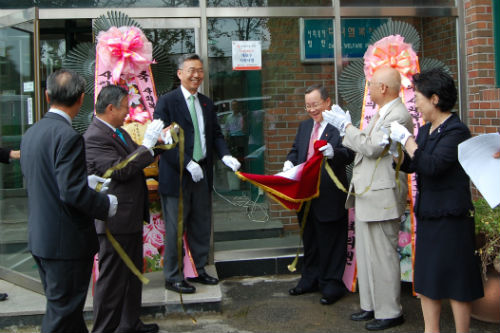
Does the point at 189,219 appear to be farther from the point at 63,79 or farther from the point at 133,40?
the point at 63,79

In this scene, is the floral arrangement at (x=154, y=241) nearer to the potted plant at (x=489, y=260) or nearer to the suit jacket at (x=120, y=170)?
the suit jacket at (x=120, y=170)

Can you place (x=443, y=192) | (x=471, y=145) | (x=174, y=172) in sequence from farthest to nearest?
(x=174, y=172) → (x=443, y=192) → (x=471, y=145)

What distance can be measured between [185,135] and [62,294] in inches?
79.2

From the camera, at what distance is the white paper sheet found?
2.95 meters

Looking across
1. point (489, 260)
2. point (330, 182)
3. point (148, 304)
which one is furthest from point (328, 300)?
point (148, 304)

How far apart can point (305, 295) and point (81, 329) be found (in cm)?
233

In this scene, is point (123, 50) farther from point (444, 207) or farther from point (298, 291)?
point (444, 207)

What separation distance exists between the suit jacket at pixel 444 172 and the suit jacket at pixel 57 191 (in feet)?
6.24

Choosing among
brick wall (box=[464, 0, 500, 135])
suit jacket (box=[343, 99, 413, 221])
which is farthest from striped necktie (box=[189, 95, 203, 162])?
brick wall (box=[464, 0, 500, 135])

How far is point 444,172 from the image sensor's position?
10.4ft

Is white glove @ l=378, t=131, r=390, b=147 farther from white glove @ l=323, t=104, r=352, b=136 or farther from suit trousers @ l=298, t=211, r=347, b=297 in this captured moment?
suit trousers @ l=298, t=211, r=347, b=297

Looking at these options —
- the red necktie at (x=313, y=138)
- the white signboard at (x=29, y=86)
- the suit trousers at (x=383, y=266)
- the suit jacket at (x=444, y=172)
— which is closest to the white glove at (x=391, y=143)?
the suit jacket at (x=444, y=172)

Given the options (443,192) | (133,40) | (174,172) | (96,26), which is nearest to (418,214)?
(443,192)

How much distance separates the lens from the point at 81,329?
2.87 m
